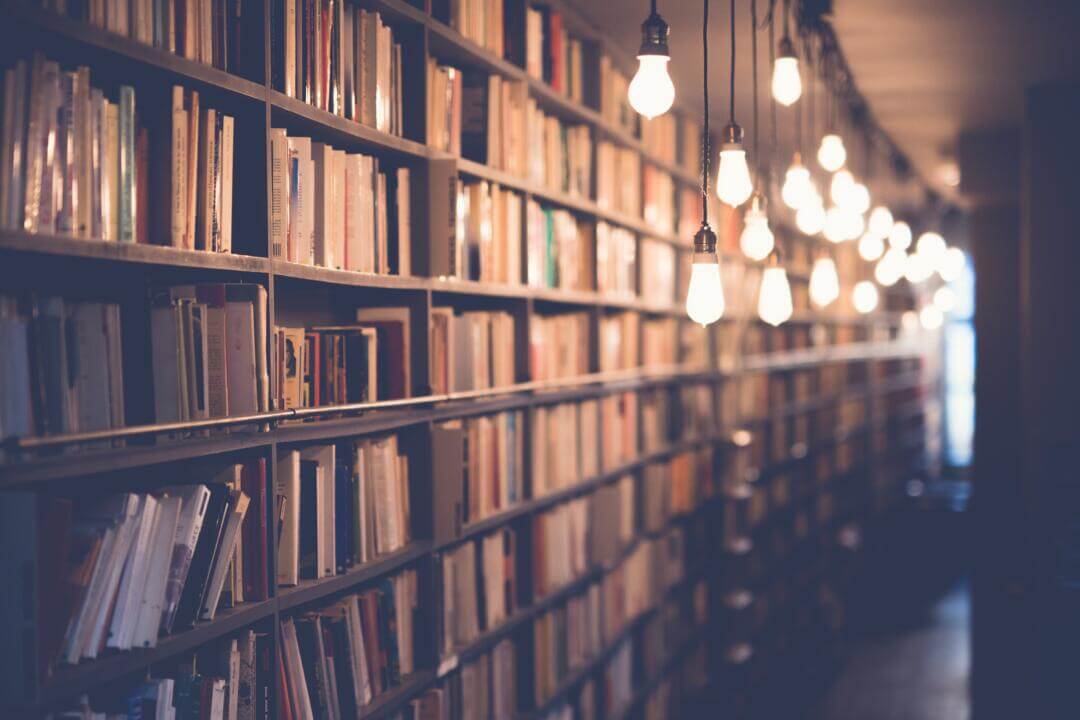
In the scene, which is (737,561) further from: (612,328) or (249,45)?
(249,45)

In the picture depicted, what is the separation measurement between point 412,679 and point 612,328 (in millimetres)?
2036

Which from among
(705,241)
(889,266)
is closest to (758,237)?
(705,241)

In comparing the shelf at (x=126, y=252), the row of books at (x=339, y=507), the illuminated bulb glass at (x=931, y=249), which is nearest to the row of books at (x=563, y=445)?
the row of books at (x=339, y=507)

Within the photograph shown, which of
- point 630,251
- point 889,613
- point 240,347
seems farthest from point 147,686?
point 889,613

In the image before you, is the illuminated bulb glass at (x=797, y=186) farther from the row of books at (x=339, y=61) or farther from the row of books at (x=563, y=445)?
the row of books at (x=339, y=61)

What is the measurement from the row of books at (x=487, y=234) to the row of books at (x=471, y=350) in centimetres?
12

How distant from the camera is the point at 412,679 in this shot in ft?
9.10

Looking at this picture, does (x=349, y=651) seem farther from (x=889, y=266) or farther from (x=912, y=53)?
(x=912, y=53)

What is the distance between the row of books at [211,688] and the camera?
70.5 inches

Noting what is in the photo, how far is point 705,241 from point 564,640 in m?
1.97

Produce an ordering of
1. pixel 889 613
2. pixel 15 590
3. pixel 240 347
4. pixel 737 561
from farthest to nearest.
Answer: pixel 889 613, pixel 737 561, pixel 240 347, pixel 15 590

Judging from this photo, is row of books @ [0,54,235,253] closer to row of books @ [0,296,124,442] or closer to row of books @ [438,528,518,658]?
row of books @ [0,296,124,442]

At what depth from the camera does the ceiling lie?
171 inches

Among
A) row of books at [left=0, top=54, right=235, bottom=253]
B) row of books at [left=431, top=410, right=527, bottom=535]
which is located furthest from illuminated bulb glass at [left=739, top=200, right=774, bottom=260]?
row of books at [left=0, top=54, right=235, bottom=253]
